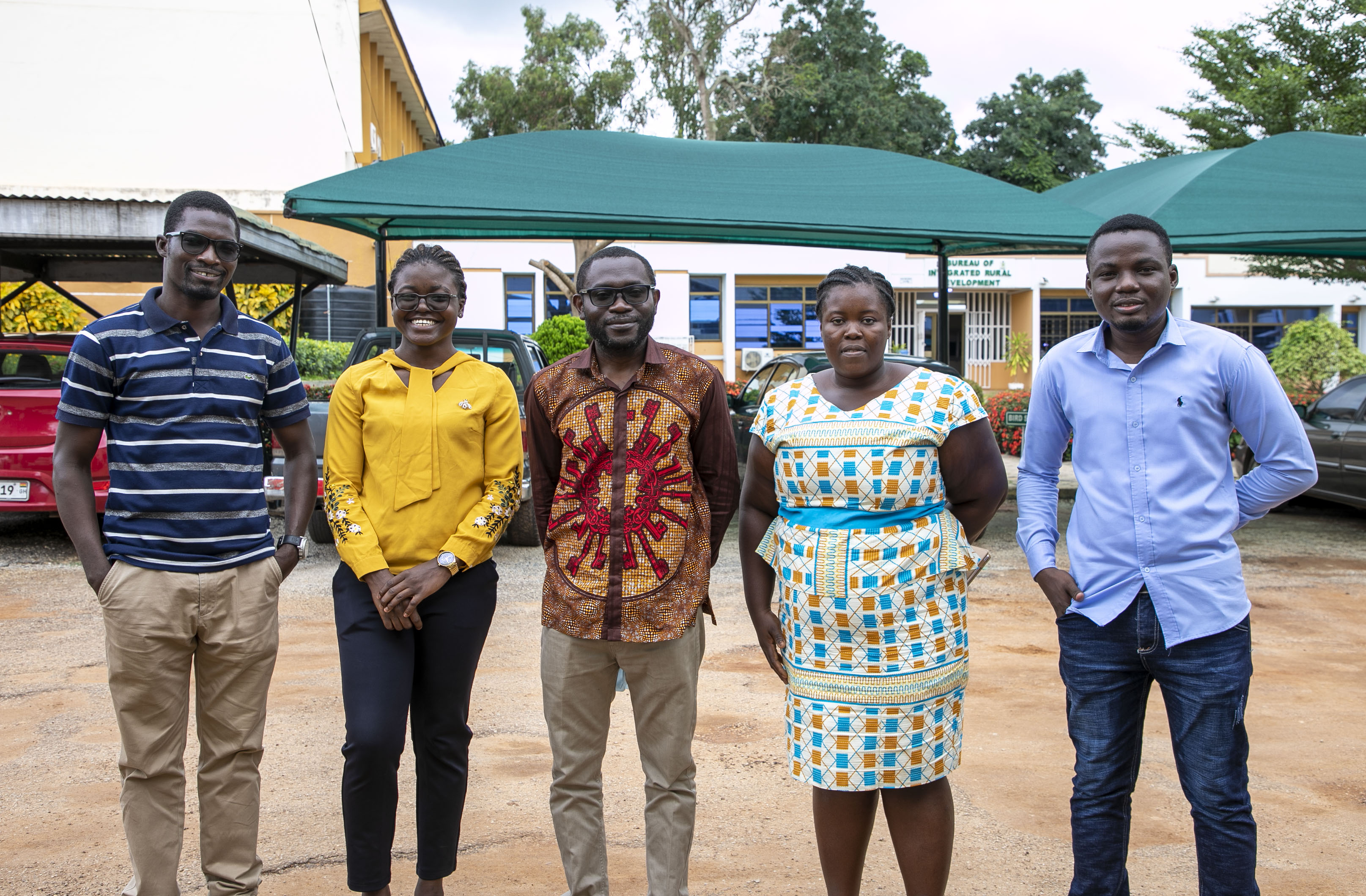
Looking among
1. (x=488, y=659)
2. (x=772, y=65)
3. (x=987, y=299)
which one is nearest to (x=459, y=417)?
(x=488, y=659)

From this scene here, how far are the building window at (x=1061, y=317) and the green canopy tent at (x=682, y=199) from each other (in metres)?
19.6

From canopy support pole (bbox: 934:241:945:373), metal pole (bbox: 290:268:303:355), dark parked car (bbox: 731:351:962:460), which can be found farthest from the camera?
metal pole (bbox: 290:268:303:355)

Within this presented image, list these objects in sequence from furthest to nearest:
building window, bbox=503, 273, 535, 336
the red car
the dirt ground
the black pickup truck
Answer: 1. building window, bbox=503, 273, 535, 336
2. the black pickup truck
3. the red car
4. the dirt ground

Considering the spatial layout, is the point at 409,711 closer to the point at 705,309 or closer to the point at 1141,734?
the point at 1141,734

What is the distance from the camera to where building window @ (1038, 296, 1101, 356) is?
2942 cm

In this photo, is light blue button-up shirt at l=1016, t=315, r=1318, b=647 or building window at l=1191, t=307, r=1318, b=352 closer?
light blue button-up shirt at l=1016, t=315, r=1318, b=647

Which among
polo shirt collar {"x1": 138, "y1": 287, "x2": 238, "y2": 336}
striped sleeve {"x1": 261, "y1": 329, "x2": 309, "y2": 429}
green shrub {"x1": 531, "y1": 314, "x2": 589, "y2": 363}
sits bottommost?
striped sleeve {"x1": 261, "y1": 329, "x2": 309, "y2": 429}

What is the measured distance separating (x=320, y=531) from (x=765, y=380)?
4581mm

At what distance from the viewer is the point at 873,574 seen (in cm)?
261

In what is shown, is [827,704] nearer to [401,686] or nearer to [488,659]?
[401,686]

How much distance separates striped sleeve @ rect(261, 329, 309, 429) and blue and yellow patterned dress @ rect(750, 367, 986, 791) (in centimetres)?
133

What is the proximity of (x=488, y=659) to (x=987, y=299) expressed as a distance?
25775 millimetres

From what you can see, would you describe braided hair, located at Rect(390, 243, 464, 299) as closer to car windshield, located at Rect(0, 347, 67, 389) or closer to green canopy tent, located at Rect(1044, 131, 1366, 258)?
car windshield, located at Rect(0, 347, 67, 389)

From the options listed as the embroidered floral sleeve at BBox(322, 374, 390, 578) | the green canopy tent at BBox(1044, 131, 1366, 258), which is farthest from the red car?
the green canopy tent at BBox(1044, 131, 1366, 258)
